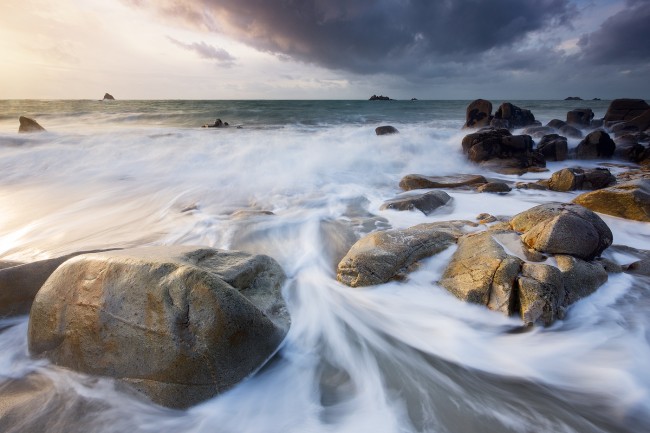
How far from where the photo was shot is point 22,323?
10.0 ft

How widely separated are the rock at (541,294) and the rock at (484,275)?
94mm

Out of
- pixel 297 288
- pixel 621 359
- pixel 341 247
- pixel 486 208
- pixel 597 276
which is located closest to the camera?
pixel 621 359

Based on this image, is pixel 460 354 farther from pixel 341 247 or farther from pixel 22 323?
pixel 22 323

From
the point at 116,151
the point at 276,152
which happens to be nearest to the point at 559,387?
the point at 276,152

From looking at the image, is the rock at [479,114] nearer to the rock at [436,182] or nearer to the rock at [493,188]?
the rock at [436,182]

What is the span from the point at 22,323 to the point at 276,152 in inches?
380

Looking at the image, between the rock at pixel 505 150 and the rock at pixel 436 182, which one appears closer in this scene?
the rock at pixel 436 182

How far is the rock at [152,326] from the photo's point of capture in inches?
89.2

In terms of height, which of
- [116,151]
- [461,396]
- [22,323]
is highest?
[116,151]

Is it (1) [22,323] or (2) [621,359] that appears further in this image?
(1) [22,323]

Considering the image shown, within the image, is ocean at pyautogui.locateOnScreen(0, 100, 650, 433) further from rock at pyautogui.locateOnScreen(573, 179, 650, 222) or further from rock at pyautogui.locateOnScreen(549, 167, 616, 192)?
rock at pyautogui.locateOnScreen(549, 167, 616, 192)

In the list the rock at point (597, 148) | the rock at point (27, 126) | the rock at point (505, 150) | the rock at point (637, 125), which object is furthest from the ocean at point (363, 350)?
the rock at point (637, 125)

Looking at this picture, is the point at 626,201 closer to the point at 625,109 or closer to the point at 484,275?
the point at 484,275

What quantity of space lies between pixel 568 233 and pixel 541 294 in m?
1.00
